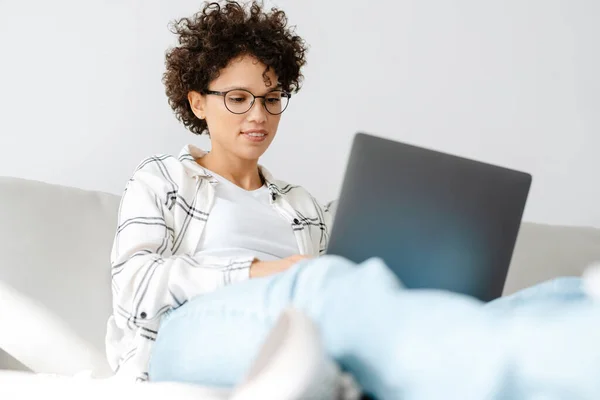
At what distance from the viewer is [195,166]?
4.93 ft

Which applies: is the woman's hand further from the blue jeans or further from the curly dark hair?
the curly dark hair

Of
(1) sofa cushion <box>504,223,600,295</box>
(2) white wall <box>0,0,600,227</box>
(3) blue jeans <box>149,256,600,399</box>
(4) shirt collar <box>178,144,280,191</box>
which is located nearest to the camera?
(3) blue jeans <box>149,256,600,399</box>

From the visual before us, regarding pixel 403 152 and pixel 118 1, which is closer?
Result: pixel 403 152

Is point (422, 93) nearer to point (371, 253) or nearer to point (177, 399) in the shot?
point (371, 253)

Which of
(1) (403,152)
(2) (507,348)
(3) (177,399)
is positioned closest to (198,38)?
(1) (403,152)

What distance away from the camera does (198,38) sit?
1627mm

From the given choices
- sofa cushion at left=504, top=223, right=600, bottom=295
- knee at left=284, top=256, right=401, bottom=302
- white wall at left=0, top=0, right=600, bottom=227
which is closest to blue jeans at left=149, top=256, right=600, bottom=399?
knee at left=284, top=256, right=401, bottom=302

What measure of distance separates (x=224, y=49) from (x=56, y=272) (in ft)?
1.95

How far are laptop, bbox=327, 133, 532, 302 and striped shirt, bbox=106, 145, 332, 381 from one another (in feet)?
0.92

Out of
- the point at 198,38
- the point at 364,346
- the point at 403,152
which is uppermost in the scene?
the point at 198,38

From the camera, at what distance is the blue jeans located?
591 mm

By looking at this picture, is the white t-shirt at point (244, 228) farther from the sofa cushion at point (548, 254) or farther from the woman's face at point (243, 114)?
the sofa cushion at point (548, 254)

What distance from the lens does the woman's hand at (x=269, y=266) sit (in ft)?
3.64

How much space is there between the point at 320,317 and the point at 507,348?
0.21m
